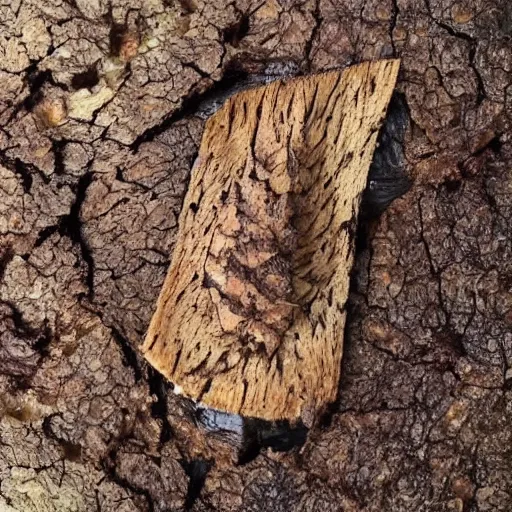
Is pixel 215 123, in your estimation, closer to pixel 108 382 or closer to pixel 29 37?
pixel 29 37

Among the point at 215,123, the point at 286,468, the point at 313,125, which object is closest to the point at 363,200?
the point at 313,125

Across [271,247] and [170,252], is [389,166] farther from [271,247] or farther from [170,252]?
[170,252]

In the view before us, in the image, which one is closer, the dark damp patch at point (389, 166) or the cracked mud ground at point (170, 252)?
the cracked mud ground at point (170, 252)

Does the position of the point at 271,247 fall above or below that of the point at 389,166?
below

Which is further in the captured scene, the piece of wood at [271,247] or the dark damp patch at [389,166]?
the dark damp patch at [389,166]

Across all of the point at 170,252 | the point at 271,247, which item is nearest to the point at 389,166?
the point at 271,247
